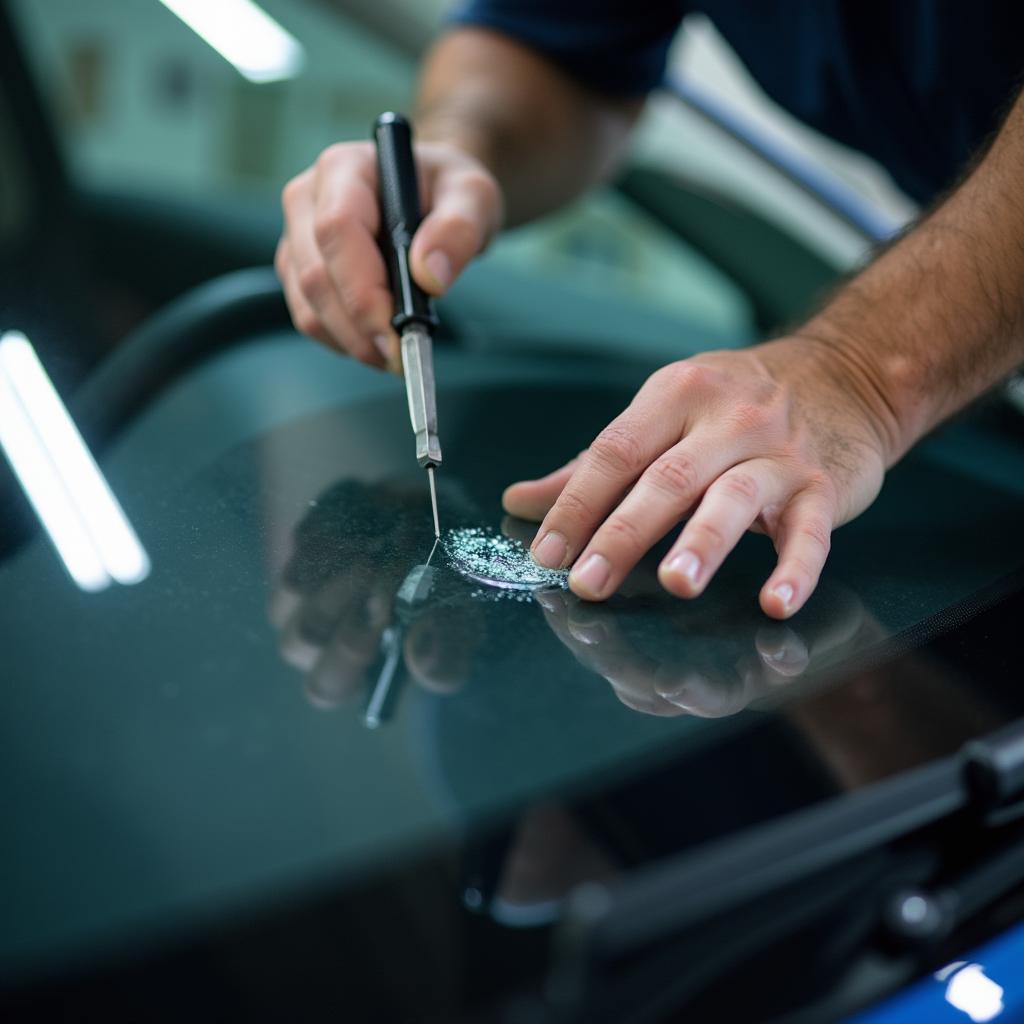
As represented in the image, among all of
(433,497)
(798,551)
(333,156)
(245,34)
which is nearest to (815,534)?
(798,551)

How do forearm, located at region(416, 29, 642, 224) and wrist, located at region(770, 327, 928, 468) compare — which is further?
forearm, located at region(416, 29, 642, 224)

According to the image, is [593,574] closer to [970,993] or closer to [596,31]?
[970,993]

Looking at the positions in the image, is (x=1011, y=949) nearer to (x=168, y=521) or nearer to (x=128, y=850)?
(x=128, y=850)

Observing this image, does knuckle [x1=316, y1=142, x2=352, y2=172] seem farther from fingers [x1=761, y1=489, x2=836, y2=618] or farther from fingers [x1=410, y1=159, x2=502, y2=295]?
fingers [x1=761, y1=489, x2=836, y2=618]

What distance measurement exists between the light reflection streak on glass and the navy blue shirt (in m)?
0.87

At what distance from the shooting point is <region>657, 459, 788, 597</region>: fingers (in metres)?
0.63

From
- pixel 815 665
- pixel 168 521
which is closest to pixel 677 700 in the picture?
pixel 815 665

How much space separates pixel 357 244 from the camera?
945 millimetres

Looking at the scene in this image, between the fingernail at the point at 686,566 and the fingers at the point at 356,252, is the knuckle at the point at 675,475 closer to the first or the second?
the fingernail at the point at 686,566

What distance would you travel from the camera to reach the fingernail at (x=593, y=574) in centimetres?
63

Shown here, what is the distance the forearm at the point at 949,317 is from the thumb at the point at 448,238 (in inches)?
12.3

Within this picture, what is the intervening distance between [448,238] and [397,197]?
0.07m

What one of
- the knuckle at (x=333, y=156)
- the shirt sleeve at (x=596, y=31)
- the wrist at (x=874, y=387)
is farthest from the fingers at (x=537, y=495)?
the shirt sleeve at (x=596, y=31)

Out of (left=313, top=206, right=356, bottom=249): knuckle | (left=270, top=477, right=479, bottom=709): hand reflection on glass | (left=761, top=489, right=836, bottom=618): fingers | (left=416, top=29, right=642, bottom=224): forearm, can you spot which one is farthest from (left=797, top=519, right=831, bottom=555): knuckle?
(left=416, top=29, right=642, bottom=224): forearm
